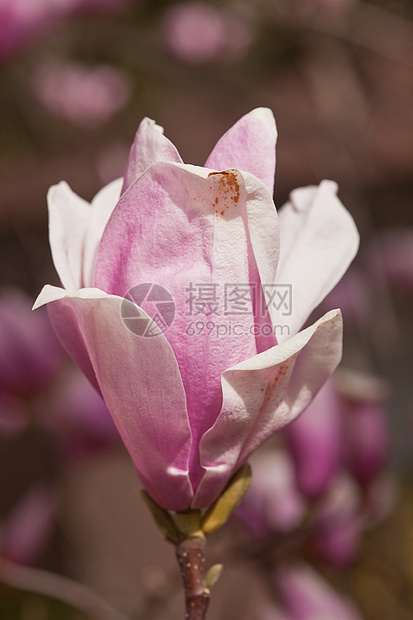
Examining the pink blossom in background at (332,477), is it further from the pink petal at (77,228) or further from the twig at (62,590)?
the pink petal at (77,228)

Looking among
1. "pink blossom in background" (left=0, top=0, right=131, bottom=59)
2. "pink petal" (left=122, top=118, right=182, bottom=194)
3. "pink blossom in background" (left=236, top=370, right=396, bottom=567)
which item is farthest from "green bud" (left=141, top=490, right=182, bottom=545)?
"pink blossom in background" (left=0, top=0, right=131, bottom=59)

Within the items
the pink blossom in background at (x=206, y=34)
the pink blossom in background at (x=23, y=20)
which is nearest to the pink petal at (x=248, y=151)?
the pink blossom in background at (x=23, y=20)

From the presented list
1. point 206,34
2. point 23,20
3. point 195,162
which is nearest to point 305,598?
point 23,20

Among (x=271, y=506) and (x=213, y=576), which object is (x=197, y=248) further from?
(x=271, y=506)

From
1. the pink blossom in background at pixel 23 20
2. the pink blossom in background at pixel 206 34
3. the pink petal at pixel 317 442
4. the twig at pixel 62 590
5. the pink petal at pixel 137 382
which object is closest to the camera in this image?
the pink petal at pixel 137 382

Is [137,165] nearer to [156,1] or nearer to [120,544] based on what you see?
[120,544]

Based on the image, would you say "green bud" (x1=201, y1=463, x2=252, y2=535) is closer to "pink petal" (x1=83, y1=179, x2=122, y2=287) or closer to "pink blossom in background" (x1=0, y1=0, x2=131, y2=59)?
"pink petal" (x1=83, y1=179, x2=122, y2=287)

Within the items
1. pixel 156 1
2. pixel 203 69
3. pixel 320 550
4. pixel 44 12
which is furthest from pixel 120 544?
pixel 156 1

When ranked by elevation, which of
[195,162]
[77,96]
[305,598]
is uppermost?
[77,96]

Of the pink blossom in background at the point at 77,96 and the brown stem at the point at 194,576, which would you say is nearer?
the brown stem at the point at 194,576
